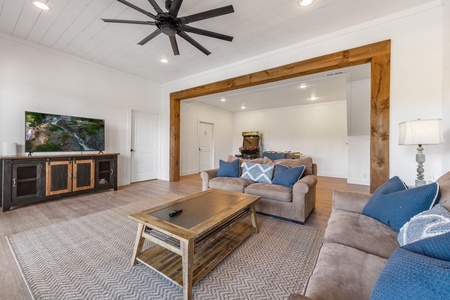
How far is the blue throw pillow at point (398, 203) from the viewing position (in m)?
1.29

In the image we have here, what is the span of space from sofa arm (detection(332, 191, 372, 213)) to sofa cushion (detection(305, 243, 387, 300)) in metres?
0.80

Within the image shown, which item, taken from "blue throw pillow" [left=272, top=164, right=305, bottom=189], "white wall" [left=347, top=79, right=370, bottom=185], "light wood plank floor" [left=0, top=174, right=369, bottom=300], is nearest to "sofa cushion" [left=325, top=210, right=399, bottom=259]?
"light wood plank floor" [left=0, top=174, right=369, bottom=300]

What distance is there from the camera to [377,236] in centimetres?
130

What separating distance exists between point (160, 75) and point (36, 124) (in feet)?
8.79

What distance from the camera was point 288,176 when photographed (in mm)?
2848

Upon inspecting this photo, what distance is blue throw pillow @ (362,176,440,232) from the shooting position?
1285mm

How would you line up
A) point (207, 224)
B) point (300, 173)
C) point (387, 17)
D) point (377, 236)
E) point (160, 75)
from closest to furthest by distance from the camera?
point (377, 236) → point (207, 224) → point (387, 17) → point (300, 173) → point (160, 75)

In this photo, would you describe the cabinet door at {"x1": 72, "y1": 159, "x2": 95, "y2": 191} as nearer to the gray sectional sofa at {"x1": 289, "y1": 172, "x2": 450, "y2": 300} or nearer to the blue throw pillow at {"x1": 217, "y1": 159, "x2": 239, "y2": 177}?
the blue throw pillow at {"x1": 217, "y1": 159, "x2": 239, "y2": 177}

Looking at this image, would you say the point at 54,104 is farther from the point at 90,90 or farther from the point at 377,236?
the point at 377,236

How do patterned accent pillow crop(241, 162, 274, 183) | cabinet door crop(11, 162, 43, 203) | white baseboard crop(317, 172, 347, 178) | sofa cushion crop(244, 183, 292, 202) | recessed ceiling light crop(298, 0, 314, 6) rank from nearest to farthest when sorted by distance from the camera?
recessed ceiling light crop(298, 0, 314, 6), sofa cushion crop(244, 183, 292, 202), cabinet door crop(11, 162, 43, 203), patterned accent pillow crop(241, 162, 274, 183), white baseboard crop(317, 172, 347, 178)

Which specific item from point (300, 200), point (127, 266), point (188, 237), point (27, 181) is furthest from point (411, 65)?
point (27, 181)

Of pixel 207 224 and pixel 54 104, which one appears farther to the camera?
pixel 54 104

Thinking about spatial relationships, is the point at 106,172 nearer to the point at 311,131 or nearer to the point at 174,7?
the point at 174,7

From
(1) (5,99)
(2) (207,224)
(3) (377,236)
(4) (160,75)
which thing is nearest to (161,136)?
(4) (160,75)
